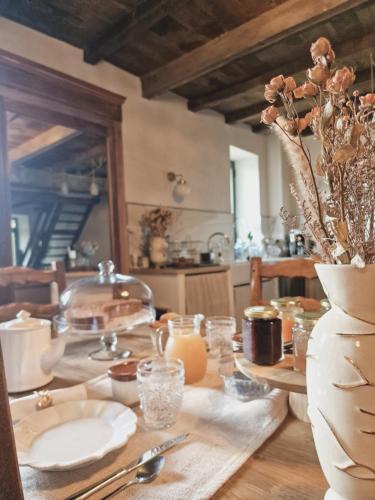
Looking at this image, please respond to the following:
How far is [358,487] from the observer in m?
0.36

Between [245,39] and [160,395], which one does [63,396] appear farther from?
[245,39]

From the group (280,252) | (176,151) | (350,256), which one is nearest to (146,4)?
(176,151)

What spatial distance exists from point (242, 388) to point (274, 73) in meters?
2.87

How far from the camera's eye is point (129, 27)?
2061mm

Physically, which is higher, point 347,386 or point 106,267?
point 106,267

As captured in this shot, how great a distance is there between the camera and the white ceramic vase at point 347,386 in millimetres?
348

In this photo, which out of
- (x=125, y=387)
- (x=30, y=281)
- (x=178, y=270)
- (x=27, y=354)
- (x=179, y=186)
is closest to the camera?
(x=125, y=387)

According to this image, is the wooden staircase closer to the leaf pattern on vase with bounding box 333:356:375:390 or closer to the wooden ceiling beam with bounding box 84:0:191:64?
the wooden ceiling beam with bounding box 84:0:191:64

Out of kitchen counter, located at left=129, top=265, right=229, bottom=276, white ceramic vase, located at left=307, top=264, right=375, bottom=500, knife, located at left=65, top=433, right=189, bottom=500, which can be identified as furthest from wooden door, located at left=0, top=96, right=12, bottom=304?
white ceramic vase, located at left=307, top=264, right=375, bottom=500

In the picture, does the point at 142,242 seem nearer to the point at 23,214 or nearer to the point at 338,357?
the point at 23,214

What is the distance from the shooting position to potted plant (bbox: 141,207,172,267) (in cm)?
271

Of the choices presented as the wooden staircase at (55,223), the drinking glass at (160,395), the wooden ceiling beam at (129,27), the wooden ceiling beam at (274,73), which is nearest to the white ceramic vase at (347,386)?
the drinking glass at (160,395)

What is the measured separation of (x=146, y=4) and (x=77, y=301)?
1.79 meters

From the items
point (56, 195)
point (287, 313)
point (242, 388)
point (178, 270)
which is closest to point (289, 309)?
point (287, 313)
